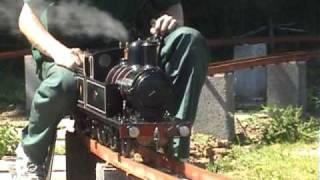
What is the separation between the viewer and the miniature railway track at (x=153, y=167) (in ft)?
9.92

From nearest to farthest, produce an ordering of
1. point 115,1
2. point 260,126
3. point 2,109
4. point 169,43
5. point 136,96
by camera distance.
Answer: point 136,96
point 169,43
point 115,1
point 260,126
point 2,109

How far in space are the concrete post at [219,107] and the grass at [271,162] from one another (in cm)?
31

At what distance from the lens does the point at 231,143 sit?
267 inches

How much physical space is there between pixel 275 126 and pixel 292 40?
214 inches

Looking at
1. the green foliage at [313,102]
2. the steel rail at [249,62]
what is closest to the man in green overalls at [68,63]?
the steel rail at [249,62]

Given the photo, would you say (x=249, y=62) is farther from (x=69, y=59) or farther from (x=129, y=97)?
(x=129, y=97)

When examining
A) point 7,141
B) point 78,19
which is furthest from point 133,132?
point 7,141

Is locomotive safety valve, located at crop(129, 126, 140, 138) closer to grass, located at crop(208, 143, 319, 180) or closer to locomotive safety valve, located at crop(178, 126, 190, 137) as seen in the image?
locomotive safety valve, located at crop(178, 126, 190, 137)

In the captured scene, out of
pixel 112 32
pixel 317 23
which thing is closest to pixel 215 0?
Answer: pixel 317 23

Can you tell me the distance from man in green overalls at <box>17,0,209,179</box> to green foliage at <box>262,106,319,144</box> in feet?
10.1

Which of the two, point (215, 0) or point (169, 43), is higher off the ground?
point (215, 0)

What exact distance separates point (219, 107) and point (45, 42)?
131 inches

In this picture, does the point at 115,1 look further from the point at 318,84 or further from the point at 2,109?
the point at 318,84

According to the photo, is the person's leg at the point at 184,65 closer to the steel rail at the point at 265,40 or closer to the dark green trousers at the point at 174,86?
the dark green trousers at the point at 174,86
